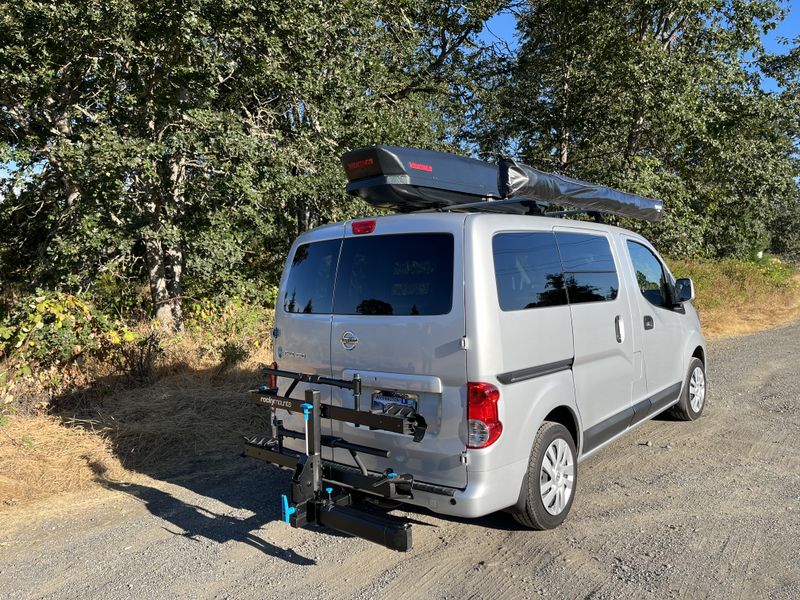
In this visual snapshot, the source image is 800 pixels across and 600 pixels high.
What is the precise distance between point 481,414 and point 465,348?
38 centimetres

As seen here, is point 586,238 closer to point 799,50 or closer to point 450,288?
point 450,288

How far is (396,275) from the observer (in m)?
3.75

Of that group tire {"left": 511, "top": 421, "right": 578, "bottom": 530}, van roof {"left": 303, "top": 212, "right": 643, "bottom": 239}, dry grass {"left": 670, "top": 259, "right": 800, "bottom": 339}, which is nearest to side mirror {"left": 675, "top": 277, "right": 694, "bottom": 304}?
van roof {"left": 303, "top": 212, "right": 643, "bottom": 239}

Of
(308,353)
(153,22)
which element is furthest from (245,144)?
(308,353)

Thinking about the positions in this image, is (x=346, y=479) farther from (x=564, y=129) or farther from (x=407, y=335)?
(x=564, y=129)

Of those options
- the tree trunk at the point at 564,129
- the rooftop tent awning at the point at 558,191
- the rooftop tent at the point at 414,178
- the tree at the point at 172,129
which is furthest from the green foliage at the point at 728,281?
the rooftop tent at the point at 414,178

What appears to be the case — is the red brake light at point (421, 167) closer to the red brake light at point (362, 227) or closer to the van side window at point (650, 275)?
the red brake light at point (362, 227)

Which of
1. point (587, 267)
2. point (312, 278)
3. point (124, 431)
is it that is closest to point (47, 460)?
point (124, 431)

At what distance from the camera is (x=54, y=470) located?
5.15 metres

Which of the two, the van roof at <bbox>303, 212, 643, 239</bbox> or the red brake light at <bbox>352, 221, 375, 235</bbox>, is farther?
the red brake light at <bbox>352, 221, 375, 235</bbox>

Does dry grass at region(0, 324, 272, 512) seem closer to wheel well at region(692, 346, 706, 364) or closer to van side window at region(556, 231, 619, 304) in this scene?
van side window at region(556, 231, 619, 304)

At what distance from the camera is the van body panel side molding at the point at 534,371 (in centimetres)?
344

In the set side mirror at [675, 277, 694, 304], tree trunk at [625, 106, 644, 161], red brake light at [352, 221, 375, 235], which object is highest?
tree trunk at [625, 106, 644, 161]

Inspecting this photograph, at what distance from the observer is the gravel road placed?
3310mm
